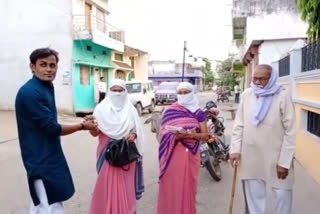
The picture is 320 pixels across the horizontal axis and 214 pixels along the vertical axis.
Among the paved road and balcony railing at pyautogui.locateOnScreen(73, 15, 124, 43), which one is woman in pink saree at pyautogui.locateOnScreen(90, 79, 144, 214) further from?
balcony railing at pyautogui.locateOnScreen(73, 15, 124, 43)

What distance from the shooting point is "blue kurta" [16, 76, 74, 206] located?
288 centimetres

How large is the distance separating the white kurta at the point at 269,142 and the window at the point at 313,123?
3.46 metres

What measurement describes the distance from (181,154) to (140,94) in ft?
55.4

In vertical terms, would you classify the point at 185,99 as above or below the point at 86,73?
below

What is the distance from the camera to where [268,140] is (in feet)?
12.2

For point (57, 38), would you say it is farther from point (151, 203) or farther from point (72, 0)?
point (151, 203)

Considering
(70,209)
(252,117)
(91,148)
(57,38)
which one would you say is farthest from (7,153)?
(57,38)

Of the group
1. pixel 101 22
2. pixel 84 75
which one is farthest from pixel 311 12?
pixel 101 22

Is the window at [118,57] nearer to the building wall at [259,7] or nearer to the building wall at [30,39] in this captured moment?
the building wall at [30,39]

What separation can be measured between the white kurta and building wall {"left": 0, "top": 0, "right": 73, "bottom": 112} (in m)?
16.5

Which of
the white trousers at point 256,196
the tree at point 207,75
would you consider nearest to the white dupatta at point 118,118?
the white trousers at point 256,196

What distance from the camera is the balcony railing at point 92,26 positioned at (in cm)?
1958

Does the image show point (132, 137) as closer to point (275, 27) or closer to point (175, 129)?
point (175, 129)

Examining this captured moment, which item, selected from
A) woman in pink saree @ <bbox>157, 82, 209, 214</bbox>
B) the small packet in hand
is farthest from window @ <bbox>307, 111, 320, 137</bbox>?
the small packet in hand
